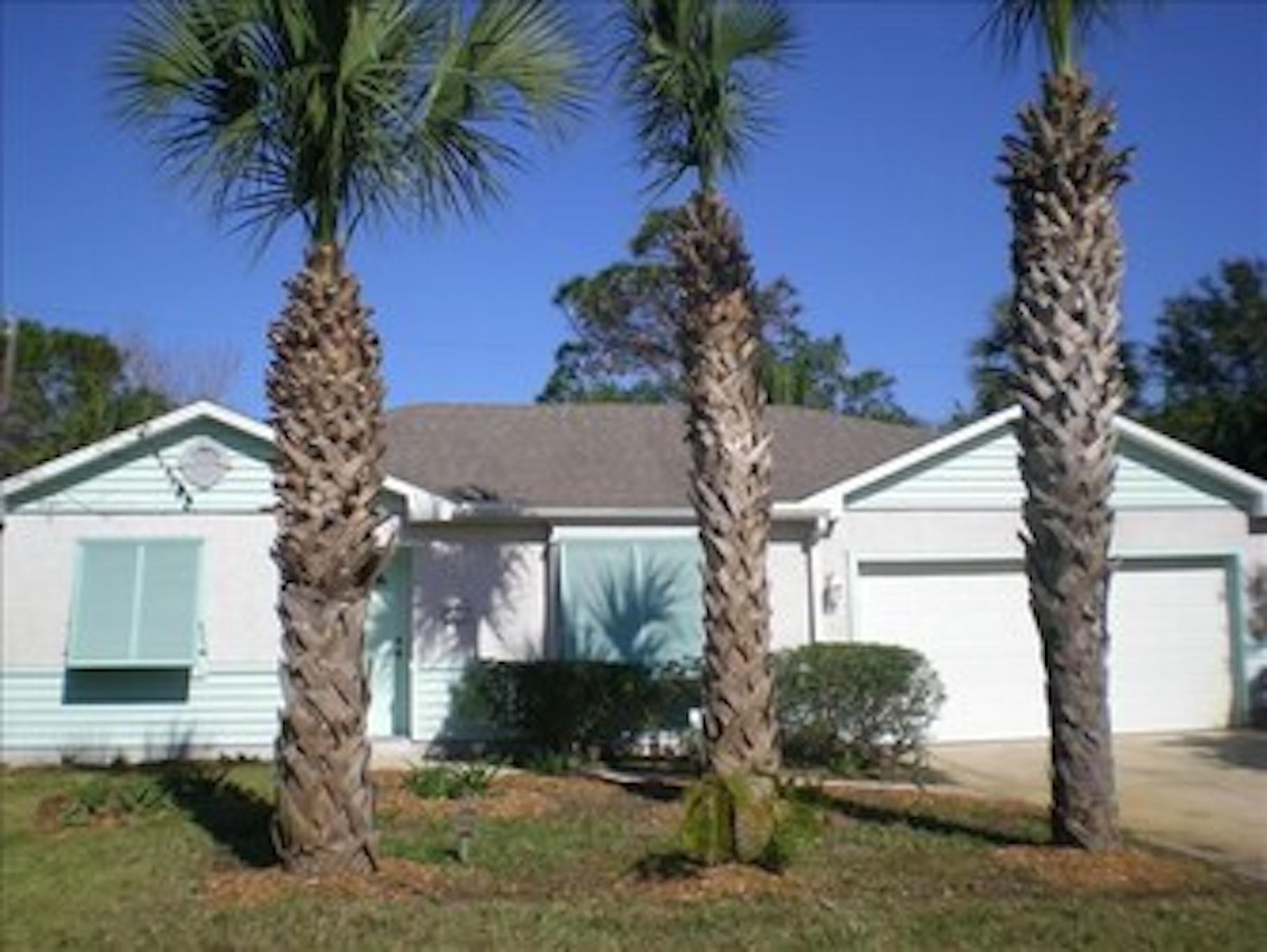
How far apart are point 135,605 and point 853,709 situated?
846 centimetres

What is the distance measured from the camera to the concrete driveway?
30.4ft

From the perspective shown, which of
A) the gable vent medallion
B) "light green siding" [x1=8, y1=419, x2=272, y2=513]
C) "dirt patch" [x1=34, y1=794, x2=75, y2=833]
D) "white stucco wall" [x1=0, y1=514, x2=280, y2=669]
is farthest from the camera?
the gable vent medallion

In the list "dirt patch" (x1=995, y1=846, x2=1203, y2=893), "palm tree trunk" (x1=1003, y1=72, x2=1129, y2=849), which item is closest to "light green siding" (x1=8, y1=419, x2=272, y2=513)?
"palm tree trunk" (x1=1003, y1=72, x2=1129, y2=849)

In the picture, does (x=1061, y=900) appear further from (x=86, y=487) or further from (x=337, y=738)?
(x=86, y=487)

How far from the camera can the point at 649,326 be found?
37875 millimetres

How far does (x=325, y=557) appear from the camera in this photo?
791 cm

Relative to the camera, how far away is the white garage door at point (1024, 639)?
15891 mm

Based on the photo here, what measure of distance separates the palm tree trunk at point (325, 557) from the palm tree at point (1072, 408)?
4.48 metres

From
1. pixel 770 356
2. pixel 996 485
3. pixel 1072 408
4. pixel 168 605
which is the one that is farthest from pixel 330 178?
pixel 770 356

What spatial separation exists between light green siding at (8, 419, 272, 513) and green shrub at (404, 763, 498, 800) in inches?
197

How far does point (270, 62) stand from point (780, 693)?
8306 millimetres

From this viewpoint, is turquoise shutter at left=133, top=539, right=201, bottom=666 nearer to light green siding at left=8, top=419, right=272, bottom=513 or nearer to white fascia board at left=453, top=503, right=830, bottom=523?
light green siding at left=8, top=419, right=272, bottom=513

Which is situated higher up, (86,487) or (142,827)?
(86,487)

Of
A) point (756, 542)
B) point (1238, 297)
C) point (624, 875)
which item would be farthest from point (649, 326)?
point (624, 875)
